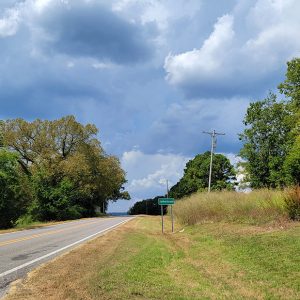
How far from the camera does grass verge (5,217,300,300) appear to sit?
8906 millimetres

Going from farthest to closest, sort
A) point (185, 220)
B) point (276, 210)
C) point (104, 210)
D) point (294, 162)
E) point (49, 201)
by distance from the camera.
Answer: point (104, 210)
point (49, 201)
point (294, 162)
point (185, 220)
point (276, 210)

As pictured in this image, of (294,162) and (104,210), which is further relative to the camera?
(104,210)

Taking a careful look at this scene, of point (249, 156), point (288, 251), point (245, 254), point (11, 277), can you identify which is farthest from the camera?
point (249, 156)

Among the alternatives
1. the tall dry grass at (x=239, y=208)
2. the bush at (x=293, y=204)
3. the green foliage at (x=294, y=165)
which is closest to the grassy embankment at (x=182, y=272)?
the bush at (x=293, y=204)

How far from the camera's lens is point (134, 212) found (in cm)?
13675

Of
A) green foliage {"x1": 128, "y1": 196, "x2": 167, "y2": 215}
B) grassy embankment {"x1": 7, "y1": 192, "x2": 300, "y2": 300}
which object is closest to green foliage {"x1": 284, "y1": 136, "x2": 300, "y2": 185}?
grassy embankment {"x1": 7, "y1": 192, "x2": 300, "y2": 300}

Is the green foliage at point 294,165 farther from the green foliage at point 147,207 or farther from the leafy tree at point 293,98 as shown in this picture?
the green foliage at point 147,207

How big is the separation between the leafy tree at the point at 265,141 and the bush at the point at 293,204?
2749 centimetres

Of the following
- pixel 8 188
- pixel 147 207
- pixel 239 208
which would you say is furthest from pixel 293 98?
pixel 147 207

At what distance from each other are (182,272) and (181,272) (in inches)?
1.0

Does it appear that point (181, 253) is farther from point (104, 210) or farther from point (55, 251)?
point (104, 210)

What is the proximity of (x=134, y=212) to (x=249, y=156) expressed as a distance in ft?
298

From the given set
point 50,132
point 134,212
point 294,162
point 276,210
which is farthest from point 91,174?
point 134,212

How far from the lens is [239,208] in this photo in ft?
78.5
